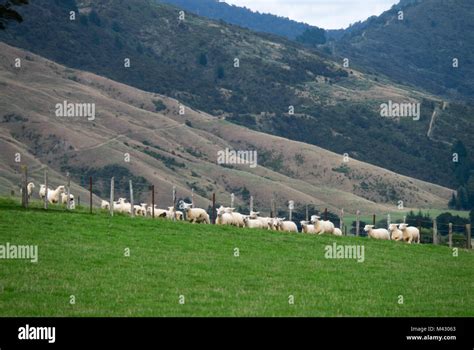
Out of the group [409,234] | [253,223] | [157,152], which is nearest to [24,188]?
[253,223]

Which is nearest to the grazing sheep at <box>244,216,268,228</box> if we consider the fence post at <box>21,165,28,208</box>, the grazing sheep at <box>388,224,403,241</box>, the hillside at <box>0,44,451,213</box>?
the grazing sheep at <box>388,224,403,241</box>

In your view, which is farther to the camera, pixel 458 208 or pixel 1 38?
pixel 1 38

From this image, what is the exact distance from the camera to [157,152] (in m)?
141

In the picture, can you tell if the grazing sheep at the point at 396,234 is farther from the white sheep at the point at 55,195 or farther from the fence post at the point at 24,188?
the white sheep at the point at 55,195

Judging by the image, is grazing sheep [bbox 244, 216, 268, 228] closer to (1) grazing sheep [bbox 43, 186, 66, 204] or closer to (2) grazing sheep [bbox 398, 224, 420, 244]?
(2) grazing sheep [bbox 398, 224, 420, 244]

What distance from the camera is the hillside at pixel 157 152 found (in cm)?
12481

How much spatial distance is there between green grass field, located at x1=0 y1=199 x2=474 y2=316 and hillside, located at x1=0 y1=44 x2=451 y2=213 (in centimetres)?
6187

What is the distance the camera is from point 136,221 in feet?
127

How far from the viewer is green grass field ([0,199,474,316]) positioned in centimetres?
2134

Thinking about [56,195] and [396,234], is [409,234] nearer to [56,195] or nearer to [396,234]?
[396,234]
